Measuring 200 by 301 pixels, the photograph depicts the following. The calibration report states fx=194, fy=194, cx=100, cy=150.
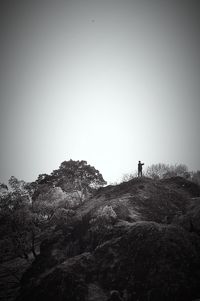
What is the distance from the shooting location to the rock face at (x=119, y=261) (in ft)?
38.9

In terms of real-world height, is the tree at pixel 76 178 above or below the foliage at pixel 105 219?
above

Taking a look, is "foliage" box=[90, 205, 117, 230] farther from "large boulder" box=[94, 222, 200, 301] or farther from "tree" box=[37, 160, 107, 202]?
"tree" box=[37, 160, 107, 202]

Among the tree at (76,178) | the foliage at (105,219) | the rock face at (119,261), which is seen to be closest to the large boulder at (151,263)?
the rock face at (119,261)

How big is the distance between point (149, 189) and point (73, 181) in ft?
87.1

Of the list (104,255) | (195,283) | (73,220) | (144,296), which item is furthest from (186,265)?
(73,220)

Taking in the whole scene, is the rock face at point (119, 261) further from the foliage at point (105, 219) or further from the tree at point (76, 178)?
the tree at point (76, 178)

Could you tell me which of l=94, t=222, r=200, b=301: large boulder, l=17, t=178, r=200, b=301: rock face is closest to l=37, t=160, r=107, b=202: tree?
l=17, t=178, r=200, b=301: rock face

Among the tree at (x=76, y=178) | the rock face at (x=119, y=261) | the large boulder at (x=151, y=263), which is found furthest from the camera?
the tree at (x=76, y=178)

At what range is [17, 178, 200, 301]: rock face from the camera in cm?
1185

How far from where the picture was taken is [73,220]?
2164 cm

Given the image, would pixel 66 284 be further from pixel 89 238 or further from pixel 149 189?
pixel 149 189

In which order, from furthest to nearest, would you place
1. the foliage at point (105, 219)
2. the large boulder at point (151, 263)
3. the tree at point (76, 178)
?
the tree at point (76, 178), the foliage at point (105, 219), the large boulder at point (151, 263)

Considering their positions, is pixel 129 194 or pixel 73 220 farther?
pixel 129 194

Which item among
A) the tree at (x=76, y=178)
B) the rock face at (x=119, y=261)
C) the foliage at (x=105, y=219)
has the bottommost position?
the rock face at (x=119, y=261)
